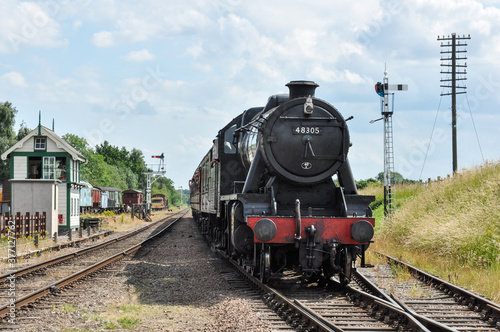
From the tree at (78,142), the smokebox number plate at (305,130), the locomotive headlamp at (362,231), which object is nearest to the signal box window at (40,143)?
the smokebox number plate at (305,130)

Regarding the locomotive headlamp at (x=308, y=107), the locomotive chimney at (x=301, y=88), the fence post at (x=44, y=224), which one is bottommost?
the fence post at (x=44, y=224)

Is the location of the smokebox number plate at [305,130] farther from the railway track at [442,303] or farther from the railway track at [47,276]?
the railway track at [47,276]

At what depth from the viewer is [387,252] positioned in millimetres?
14688

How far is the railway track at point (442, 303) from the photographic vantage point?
22.3ft

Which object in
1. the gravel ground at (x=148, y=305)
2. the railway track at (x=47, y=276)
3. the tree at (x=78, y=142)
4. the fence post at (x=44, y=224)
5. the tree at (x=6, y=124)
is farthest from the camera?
the tree at (x=78, y=142)

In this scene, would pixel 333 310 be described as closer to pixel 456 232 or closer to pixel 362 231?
pixel 362 231

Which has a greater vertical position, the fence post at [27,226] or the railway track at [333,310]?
the fence post at [27,226]

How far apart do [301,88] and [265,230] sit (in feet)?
9.23

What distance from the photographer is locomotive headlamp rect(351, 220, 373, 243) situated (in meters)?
8.81

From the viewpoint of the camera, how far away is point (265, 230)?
868 centimetres

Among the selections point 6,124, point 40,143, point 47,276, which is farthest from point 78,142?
point 47,276

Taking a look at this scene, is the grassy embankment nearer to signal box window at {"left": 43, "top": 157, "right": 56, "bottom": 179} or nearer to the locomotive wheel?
the locomotive wheel

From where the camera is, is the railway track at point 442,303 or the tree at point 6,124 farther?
the tree at point 6,124

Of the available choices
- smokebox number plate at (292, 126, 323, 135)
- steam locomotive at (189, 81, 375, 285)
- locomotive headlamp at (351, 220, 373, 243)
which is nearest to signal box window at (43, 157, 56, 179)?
steam locomotive at (189, 81, 375, 285)
